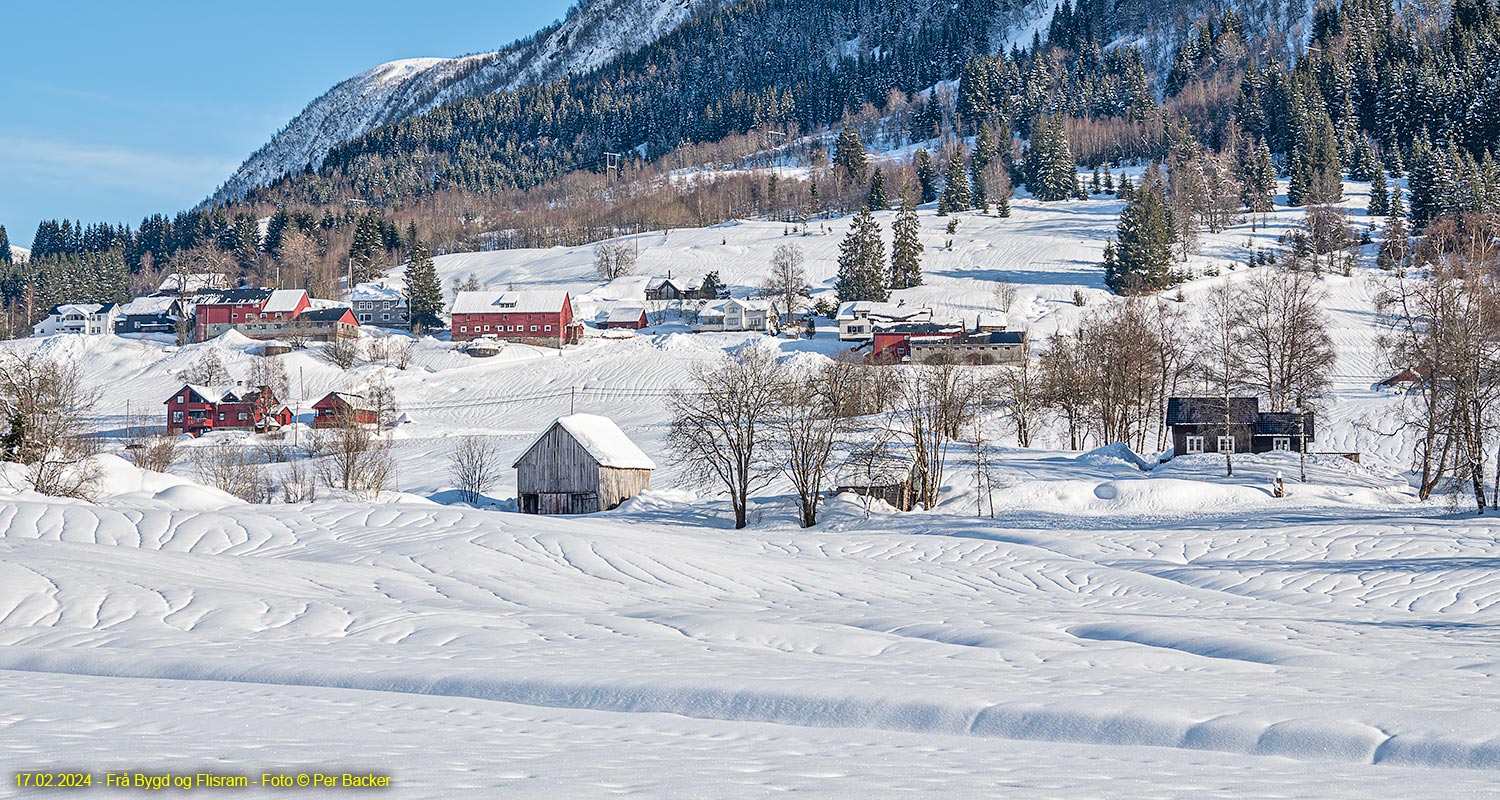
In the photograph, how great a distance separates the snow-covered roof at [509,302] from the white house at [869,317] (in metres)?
27.4

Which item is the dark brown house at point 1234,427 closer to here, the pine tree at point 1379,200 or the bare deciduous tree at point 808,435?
the bare deciduous tree at point 808,435

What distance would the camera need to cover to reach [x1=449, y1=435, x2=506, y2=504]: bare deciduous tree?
50.3 m

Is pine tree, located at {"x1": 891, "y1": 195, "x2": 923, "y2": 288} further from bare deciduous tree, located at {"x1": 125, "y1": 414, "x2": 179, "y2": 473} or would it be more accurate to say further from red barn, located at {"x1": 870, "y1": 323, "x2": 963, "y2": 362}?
bare deciduous tree, located at {"x1": 125, "y1": 414, "x2": 179, "y2": 473}

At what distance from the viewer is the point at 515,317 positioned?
109 m

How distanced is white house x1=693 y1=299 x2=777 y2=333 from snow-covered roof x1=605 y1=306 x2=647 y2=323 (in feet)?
27.8

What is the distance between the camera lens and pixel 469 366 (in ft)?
309

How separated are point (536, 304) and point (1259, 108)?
108577 millimetres

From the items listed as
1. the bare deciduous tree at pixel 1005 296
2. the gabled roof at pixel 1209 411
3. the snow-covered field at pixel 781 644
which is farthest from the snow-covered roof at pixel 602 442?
the bare deciduous tree at pixel 1005 296

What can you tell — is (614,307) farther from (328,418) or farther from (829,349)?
(328,418)

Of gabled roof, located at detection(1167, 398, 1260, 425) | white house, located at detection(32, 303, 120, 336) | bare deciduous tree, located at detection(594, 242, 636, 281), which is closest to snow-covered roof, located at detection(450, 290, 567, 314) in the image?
bare deciduous tree, located at detection(594, 242, 636, 281)

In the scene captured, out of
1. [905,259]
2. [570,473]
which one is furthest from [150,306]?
[570,473]

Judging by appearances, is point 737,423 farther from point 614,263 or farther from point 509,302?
point 614,263

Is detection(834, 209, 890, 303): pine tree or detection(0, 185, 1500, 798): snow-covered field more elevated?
detection(834, 209, 890, 303): pine tree

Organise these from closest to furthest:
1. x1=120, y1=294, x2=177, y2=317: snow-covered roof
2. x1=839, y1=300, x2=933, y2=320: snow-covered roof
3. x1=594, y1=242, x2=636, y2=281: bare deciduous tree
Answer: x1=839, y1=300, x2=933, y2=320: snow-covered roof
x1=120, y1=294, x2=177, y2=317: snow-covered roof
x1=594, y1=242, x2=636, y2=281: bare deciduous tree
